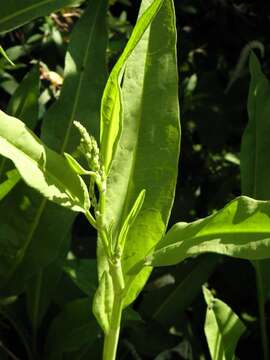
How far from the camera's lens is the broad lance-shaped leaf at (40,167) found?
0.80m

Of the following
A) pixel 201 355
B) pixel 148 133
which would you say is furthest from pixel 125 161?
pixel 201 355

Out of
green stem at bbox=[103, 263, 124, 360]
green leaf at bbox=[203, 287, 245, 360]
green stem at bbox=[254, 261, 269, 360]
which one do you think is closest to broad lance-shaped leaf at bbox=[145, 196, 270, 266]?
green stem at bbox=[103, 263, 124, 360]

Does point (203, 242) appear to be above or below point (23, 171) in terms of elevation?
below

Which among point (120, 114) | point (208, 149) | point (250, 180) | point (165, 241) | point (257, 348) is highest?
point (120, 114)

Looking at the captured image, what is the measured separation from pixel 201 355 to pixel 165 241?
1.40 ft

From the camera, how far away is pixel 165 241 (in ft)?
2.84

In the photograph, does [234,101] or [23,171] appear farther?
[234,101]

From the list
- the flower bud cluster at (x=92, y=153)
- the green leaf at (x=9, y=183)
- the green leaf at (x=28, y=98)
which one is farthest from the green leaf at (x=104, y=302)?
the green leaf at (x=28, y=98)

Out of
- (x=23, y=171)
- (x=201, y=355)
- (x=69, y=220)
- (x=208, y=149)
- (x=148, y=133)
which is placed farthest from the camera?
(x=208, y=149)

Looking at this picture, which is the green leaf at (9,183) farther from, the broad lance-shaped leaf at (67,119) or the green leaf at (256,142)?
the green leaf at (256,142)

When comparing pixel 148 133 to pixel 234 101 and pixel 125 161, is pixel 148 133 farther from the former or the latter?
pixel 234 101

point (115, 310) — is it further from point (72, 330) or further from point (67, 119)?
point (67, 119)

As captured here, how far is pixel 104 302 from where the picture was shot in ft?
2.92

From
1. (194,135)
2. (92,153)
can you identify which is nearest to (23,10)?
(92,153)
